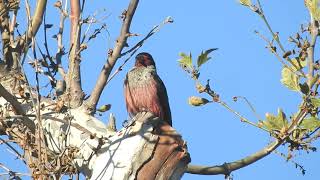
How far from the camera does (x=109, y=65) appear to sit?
4.66 meters

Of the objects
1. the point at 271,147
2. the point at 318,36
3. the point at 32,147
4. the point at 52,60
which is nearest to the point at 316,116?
the point at 318,36

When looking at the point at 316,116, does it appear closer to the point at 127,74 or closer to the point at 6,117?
the point at 6,117

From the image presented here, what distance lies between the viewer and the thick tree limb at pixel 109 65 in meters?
4.66

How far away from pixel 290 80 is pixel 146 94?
14.1 ft

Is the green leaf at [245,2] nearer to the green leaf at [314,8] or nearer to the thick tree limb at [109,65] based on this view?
the green leaf at [314,8]

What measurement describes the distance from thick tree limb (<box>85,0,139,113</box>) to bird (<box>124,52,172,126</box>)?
8.36ft

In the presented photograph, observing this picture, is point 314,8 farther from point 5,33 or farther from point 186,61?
point 5,33

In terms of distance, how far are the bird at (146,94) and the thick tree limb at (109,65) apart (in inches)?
100

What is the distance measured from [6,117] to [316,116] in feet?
6.82

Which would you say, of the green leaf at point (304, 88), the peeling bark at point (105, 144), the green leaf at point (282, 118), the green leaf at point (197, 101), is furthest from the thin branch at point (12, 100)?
the green leaf at point (304, 88)

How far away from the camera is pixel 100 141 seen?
4281 millimetres

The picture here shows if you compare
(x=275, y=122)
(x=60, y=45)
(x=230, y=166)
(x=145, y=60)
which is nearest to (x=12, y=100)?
(x=60, y=45)

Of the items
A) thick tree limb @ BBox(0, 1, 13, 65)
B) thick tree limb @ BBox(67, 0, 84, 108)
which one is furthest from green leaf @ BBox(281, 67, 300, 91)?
thick tree limb @ BBox(0, 1, 13, 65)

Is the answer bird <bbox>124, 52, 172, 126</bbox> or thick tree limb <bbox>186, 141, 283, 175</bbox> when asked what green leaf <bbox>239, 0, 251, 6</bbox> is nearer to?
thick tree limb <bbox>186, 141, 283, 175</bbox>
